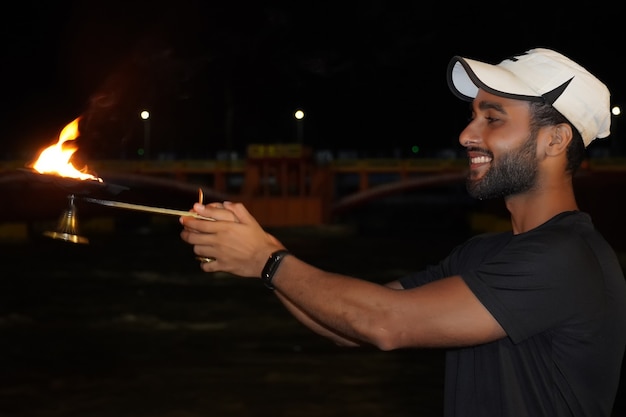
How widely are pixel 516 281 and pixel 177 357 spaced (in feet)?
65.3

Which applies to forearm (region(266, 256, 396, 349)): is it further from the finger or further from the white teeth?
the white teeth

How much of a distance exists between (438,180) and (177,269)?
3150 cm

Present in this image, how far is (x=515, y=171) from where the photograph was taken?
9.05ft

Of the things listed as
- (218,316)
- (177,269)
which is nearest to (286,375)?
(218,316)

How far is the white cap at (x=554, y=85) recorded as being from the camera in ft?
8.89

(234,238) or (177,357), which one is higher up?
(234,238)

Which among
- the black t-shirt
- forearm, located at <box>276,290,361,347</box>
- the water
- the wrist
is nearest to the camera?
the black t-shirt

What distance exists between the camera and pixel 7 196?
66.1m

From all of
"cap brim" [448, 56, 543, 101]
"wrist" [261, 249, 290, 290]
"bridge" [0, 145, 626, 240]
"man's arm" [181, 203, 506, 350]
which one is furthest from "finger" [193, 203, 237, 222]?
"bridge" [0, 145, 626, 240]

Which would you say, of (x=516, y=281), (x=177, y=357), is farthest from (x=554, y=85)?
(x=177, y=357)

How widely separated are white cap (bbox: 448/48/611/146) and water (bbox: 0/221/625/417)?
45.2ft

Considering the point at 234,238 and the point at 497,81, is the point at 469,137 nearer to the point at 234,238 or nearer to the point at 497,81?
the point at 497,81

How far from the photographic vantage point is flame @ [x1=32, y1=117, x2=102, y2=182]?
3.16 metres

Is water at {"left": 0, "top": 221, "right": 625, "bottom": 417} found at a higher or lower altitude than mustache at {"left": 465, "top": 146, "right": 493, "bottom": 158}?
lower
